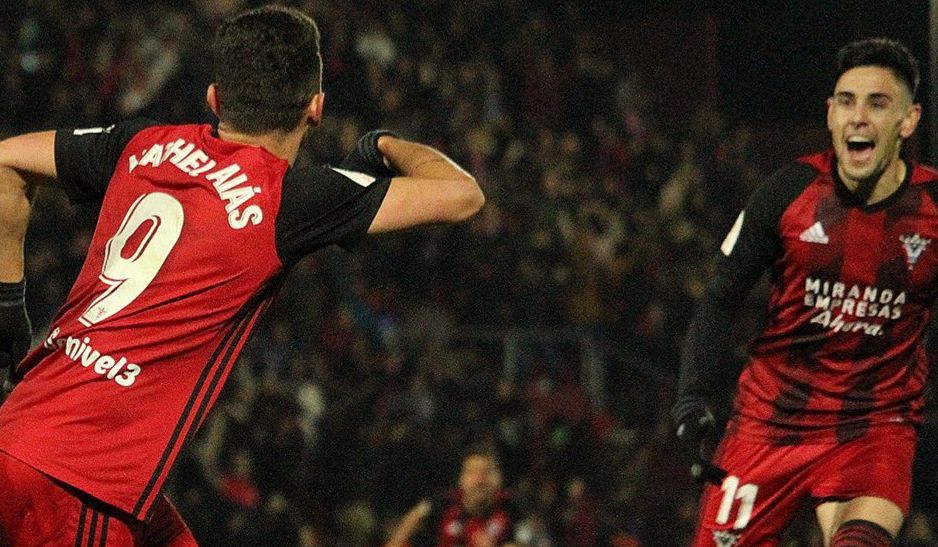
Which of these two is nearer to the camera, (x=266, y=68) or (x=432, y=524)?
(x=266, y=68)

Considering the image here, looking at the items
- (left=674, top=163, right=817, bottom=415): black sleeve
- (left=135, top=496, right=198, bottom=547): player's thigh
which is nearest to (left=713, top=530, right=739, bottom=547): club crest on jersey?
(left=674, top=163, right=817, bottom=415): black sleeve

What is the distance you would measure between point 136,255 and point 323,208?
41cm

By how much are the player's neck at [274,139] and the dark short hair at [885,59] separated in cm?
234

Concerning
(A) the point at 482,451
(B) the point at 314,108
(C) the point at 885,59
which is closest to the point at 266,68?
(B) the point at 314,108

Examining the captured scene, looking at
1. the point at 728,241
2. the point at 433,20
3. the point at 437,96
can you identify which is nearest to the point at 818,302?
the point at 728,241

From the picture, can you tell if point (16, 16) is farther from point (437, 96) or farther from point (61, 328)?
point (61, 328)

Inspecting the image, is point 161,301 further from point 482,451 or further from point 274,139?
point 482,451

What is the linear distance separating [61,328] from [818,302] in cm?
255

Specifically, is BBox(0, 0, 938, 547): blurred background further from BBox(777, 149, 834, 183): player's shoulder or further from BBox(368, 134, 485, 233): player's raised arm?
BBox(368, 134, 485, 233): player's raised arm

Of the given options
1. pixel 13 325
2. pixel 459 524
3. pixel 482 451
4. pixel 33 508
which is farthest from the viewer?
pixel 482 451

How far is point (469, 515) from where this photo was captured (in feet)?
26.2

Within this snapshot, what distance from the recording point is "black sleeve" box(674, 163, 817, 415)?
507 cm

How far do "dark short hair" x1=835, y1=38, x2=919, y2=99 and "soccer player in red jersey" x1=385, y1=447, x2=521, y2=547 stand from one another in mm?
3414

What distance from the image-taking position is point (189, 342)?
3.37 meters
